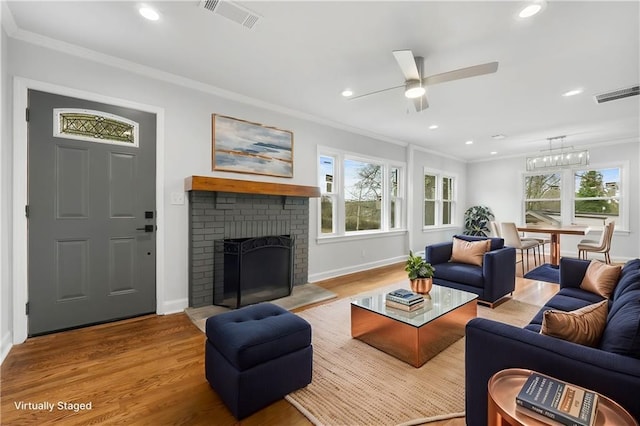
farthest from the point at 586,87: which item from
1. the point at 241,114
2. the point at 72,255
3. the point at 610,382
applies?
the point at 72,255

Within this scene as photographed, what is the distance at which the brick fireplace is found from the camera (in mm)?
3293

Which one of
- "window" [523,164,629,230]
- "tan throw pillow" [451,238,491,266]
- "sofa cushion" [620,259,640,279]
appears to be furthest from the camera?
"window" [523,164,629,230]

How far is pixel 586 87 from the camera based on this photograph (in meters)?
3.47

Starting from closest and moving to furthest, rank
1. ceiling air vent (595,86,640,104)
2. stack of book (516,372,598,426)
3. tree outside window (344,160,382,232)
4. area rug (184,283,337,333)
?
stack of book (516,372,598,426) < area rug (184,283,337,333) < ceiling air vent (595,86,640,104) < tree outside window (344,160,382,232)

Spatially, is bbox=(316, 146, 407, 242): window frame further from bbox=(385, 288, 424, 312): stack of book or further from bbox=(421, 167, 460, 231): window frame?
bbox=(385, 288, 424, 312): stack of book

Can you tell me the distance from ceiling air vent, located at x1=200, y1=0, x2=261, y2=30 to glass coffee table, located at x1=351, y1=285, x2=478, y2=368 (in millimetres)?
2530

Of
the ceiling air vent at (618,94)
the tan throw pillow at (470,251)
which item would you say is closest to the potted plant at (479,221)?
the ceiling air vent at (618,94)

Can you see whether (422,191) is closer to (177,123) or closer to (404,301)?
(404,301)

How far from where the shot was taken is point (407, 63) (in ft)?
8.00

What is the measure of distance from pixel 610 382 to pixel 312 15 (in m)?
2.67

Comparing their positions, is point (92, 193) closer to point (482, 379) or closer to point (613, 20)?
point (482, 379)

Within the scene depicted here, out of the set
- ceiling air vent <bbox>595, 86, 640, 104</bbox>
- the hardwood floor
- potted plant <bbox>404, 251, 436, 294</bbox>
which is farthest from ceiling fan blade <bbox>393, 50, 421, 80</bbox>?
ceiling air vent <bbox>595, 86, 640, 104</bbox>

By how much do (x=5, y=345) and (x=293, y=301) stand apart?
2539 mm

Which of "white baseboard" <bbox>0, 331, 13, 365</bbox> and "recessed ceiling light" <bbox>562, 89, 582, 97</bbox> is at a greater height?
"recessed ceiling light" <bbox>562, 89, 582, 97</bbox>
